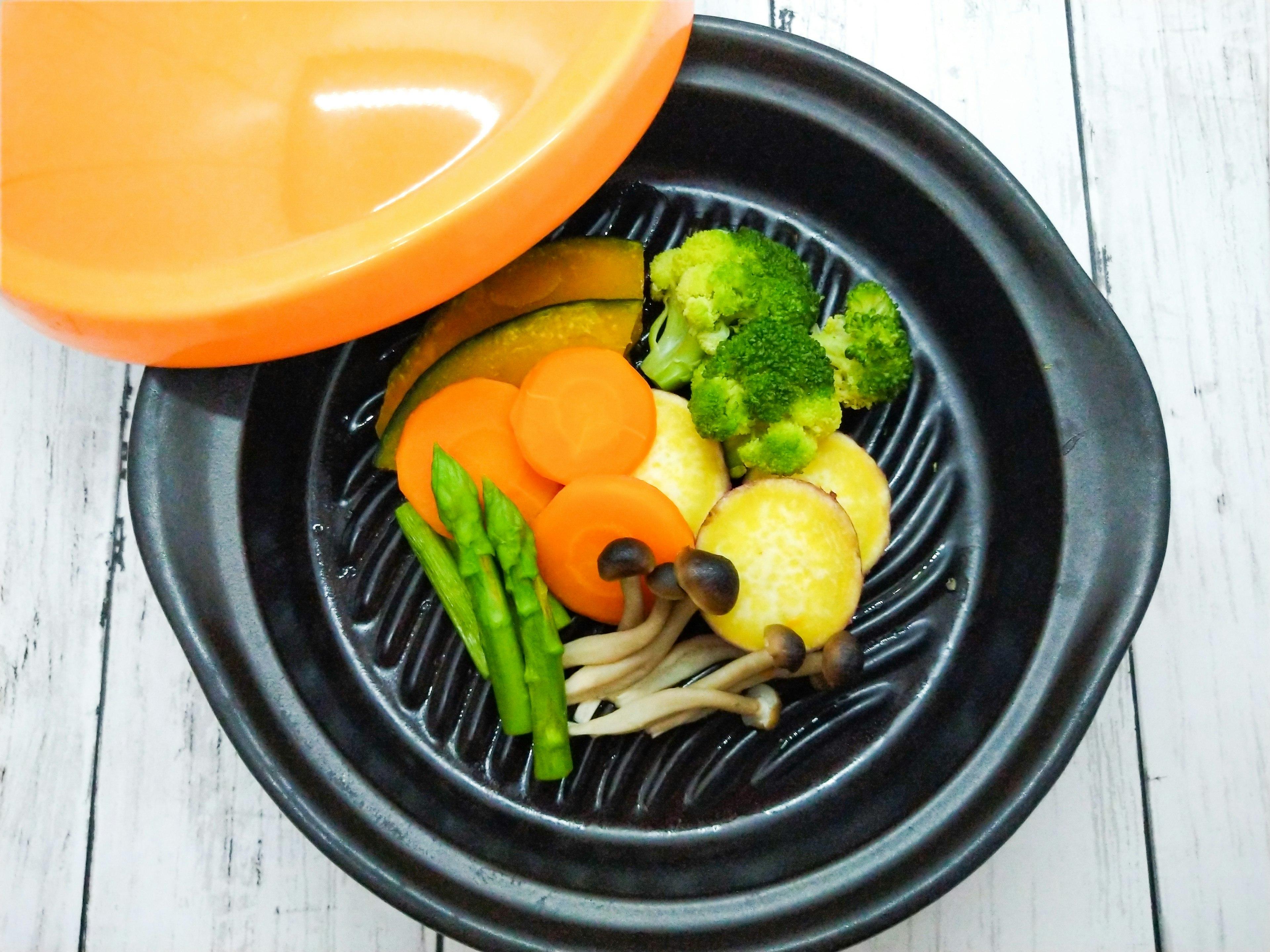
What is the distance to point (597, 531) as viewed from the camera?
5.89 ft

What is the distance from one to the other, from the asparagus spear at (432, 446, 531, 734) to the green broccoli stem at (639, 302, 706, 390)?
1.52 ft

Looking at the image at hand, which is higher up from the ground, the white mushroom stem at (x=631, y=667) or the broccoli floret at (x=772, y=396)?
the broccoli floret at (x=772, y=396)

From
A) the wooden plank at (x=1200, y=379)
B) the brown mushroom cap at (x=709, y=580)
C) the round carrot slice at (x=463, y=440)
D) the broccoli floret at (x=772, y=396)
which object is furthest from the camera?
the wooden plank at (x=1200, y=379)

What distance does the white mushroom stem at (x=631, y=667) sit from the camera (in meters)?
1.77

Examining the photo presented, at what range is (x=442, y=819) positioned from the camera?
5.24ft

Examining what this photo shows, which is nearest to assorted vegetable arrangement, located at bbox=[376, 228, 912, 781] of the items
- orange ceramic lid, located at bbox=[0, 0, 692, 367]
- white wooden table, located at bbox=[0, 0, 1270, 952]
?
orange ceramic lid, located at bbox=[0, 0, 692, 367]

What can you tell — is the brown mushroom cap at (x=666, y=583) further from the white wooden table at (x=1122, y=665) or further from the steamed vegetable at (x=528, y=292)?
the white wooden table at (x=1122, y=665)

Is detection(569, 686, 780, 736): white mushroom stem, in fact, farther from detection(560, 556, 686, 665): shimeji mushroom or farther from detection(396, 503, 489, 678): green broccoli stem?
detection(396, 503, 489, 678): green broccoli stem

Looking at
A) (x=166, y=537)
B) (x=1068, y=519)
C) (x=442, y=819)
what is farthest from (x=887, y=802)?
(x=166, y=537)

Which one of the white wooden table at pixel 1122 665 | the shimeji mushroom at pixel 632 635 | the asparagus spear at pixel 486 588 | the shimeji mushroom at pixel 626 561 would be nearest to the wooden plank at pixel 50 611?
the white wooden table at pixel 1122 665

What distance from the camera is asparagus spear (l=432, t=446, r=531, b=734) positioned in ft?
5.64

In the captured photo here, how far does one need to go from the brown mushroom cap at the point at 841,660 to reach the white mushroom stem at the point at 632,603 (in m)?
0.35

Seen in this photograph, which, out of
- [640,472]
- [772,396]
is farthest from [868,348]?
[640,472]

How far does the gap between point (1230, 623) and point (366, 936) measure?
1996 millimetres
